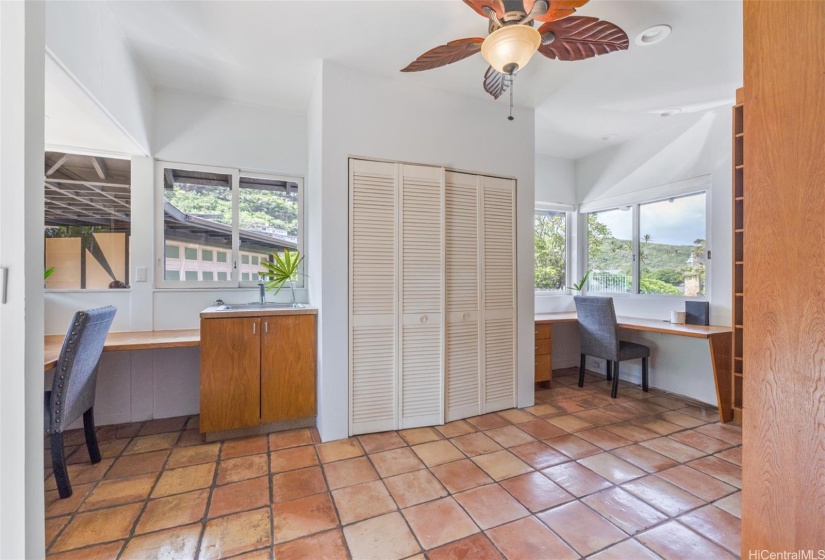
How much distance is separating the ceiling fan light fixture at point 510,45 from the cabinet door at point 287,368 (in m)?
2.10

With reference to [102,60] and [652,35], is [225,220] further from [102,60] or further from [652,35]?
[652,35]

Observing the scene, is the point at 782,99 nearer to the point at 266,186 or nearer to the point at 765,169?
the point at 765,169

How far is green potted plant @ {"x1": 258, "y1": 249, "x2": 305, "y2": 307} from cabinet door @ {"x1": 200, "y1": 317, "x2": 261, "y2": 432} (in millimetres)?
491

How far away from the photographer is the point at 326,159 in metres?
2.55

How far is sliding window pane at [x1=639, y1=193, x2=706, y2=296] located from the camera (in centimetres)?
354

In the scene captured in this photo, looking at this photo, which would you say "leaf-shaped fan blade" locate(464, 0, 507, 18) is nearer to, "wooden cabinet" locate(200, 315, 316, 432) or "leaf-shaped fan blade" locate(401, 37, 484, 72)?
"leaf-shaped fan blade" locate(401, 37, 484, 72)

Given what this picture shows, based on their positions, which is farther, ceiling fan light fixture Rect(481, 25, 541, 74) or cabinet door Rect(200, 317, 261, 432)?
cabinet door Rect(200, 317, 261, 432)

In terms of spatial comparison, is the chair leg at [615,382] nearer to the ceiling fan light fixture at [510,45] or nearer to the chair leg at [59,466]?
the ceiling fan light fixture at [510,45]

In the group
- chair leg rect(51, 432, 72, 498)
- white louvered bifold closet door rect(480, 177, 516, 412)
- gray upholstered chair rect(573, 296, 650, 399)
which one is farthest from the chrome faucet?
gray upholstered chair rect(573, 296, 650, 399)

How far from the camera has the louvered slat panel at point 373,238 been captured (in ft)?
8.65

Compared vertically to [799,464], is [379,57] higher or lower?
higher

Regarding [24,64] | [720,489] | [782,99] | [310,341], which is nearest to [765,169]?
[782,99]
